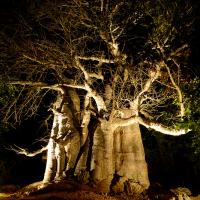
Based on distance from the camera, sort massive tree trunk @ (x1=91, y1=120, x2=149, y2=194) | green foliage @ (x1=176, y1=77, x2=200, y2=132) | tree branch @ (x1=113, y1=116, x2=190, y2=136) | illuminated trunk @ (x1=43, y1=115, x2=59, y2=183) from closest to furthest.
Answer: green foliage @ (x1=176, y1=77, x2=200, y2=132), tree branch @ (x1=113, y1=116, x2=190, y2=136), massive tree trunk @ (x1=91, y1=120, x2=149, y2=194), illuminated trunk @ (x1=43, y1=115, x2=59, y2=183)

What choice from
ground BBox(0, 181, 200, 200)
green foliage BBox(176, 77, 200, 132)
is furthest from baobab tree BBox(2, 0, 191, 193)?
ground BBox(0, 181, 200, 200)

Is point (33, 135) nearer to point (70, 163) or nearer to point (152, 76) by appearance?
point (70, 163)

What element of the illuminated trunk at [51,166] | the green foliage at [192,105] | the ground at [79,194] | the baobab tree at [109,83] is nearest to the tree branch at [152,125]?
the baobab tree at [109,83]

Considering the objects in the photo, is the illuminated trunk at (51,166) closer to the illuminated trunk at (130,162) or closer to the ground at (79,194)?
the ground at (79,194)

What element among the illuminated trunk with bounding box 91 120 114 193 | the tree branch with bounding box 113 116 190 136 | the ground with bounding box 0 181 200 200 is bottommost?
the ground with bounding box 0 181 200 200

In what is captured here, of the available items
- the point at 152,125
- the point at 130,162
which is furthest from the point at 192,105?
the point at 130,162

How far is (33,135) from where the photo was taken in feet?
75.2

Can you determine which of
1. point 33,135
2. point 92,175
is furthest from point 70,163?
point 33,135

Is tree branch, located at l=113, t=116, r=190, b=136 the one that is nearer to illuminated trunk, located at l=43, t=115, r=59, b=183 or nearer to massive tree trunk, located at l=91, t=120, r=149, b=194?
massive tree trunk, located at l=91, t=120, r=149, b=194

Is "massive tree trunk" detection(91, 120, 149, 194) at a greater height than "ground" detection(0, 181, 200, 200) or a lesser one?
greater

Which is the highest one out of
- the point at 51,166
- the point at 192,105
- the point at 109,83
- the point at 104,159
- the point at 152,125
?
the point at 109,83

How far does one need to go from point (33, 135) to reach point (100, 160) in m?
12.3

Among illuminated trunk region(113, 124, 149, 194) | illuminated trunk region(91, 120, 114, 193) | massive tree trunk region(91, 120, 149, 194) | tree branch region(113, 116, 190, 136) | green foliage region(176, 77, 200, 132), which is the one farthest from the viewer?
illuminated trunk region(113, 124, 149, 194)

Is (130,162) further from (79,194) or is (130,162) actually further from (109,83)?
(109,83)
